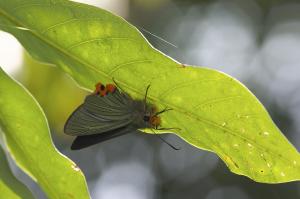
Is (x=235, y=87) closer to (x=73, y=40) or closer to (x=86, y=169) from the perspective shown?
(x=73, y=40)

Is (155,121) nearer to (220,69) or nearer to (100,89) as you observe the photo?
(100,89)

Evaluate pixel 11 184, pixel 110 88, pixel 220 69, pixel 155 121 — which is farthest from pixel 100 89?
pixel 220 69

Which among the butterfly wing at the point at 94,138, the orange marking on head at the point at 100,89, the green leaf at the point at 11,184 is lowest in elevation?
the green leaf at the point at 11,184

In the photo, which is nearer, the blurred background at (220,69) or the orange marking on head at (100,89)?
the orange marking on head at (100,89)

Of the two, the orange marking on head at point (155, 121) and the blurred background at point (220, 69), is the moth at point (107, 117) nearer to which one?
the orange marking on head at point (155, 121)

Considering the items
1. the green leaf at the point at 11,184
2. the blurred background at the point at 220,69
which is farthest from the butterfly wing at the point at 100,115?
the blurred background at the point at 220,69

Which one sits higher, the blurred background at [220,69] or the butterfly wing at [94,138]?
the butterfly wing at [94,138]

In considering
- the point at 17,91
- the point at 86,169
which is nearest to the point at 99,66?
the point at 17,91

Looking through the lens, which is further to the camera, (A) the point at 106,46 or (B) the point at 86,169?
(B) the point at 86,169
